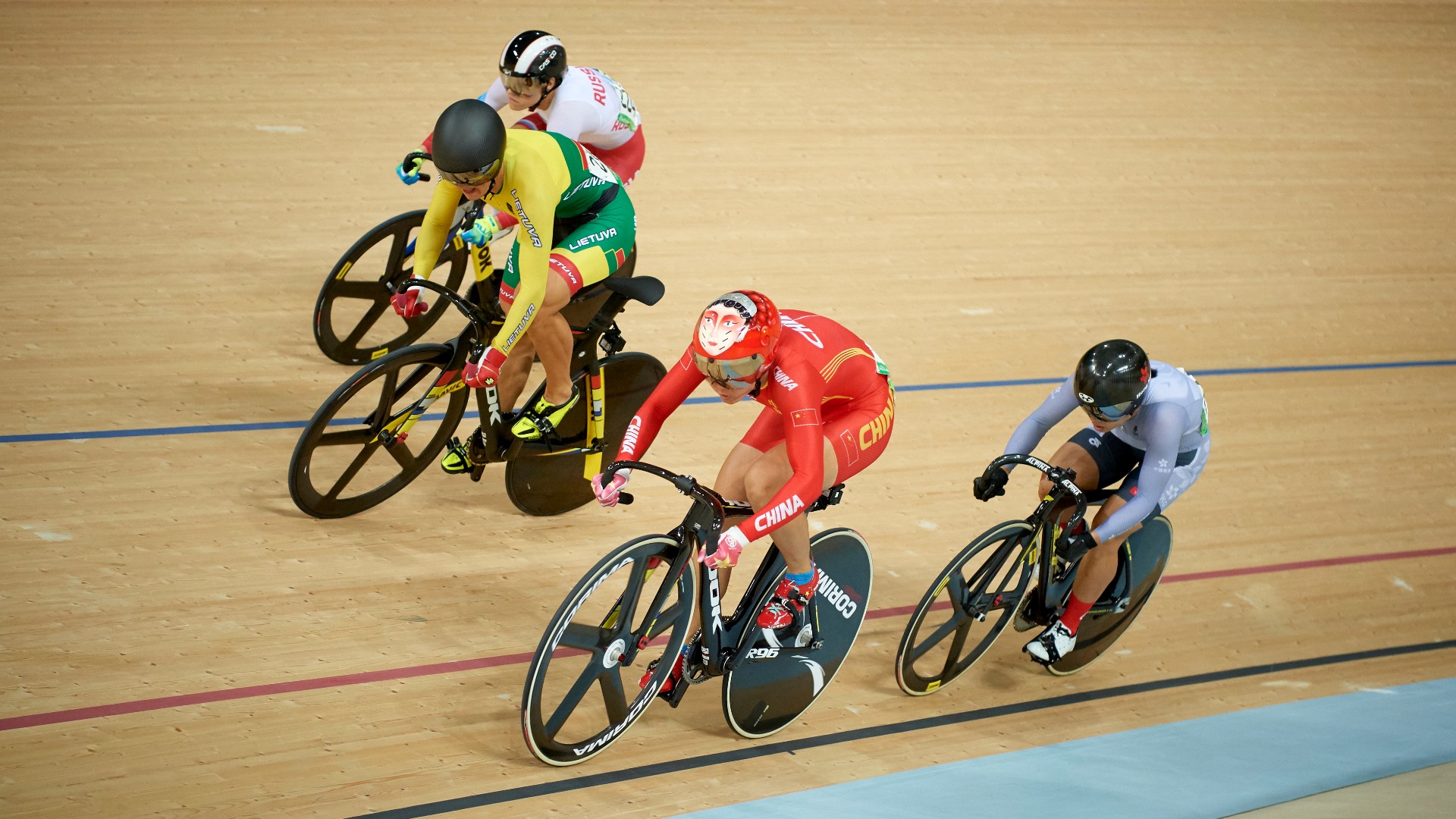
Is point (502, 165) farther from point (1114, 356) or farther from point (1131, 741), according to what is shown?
point (1131, 741)

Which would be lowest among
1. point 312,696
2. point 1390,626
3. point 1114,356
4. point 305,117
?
point 312,696

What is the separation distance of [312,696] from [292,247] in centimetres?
289

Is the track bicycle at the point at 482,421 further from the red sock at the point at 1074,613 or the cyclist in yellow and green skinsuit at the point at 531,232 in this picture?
the red sock at the point at 1074,613

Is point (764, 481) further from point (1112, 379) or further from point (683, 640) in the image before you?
point (1112, 379)

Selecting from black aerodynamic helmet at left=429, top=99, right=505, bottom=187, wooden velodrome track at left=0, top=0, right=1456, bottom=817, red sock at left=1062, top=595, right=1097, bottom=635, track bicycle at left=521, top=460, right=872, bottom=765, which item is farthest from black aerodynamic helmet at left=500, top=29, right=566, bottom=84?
red sock at left=1062, top=595, right=1097, bottom=635

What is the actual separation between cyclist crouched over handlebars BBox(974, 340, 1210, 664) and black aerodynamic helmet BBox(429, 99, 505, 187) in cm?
147

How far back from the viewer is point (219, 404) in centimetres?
433

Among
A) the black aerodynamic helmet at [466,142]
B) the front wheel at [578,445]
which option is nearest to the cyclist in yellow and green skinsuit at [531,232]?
the black aerodynamic helmet at [466,142]

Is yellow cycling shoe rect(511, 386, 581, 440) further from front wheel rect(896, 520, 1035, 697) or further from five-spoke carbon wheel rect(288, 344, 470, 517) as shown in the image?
front wheel rect(896, 520, 1035, 697)

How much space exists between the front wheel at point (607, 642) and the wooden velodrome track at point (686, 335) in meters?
0.11

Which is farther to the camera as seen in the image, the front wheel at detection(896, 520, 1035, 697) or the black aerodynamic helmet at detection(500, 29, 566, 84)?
the black aerodynamic helmet at detection(500, 29, 566, 84)

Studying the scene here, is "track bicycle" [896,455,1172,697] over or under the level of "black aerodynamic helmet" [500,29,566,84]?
under

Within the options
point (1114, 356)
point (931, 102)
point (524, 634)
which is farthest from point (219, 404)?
point (931, 102)

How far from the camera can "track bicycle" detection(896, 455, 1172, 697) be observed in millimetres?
3283
